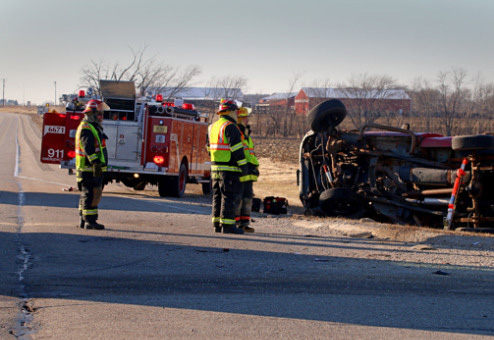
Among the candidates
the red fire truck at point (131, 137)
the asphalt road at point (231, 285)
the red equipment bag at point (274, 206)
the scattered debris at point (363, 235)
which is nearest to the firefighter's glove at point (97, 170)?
the asphalt road at point (231, 285)

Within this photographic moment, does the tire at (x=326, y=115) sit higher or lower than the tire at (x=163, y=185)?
higher

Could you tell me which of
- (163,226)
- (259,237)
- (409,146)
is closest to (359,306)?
(259,237)

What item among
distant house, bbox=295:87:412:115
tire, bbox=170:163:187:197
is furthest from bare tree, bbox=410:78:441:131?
tire, bbox=170:163:187:197

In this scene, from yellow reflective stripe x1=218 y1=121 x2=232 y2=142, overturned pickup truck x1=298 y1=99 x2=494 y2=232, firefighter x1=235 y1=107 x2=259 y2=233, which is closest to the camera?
yellow reflective stripe x1=218 y1=121 x2=232 y2=142

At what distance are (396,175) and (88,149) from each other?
5896 millimetres

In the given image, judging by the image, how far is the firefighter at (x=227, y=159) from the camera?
→ 9.20m

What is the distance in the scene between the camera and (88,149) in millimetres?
9312

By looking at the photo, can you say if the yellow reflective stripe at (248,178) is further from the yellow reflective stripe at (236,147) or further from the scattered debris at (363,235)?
the scattered debris at (363,235)

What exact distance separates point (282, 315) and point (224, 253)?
8.71 ft

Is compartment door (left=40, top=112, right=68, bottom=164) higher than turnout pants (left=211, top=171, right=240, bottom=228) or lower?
higher

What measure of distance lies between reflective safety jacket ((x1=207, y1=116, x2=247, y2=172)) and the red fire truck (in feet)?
24.2

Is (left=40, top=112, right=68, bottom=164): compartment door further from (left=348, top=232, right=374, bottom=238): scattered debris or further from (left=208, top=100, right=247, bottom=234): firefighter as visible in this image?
(left=348, top=232, right=374, bottom=238): scattered debris

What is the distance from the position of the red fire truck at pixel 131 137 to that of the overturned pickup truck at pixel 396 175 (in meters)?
4.51

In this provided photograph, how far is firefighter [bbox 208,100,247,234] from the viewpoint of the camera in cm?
920
